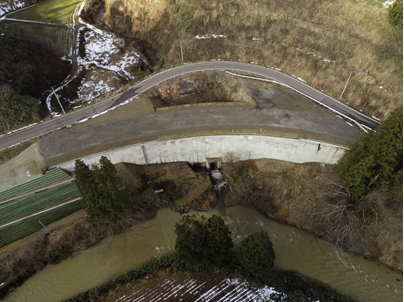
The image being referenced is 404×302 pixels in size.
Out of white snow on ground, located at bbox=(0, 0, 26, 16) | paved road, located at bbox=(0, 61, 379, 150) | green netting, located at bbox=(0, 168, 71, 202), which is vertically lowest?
green netting, located at bbox=(0, 168, 71, 202)

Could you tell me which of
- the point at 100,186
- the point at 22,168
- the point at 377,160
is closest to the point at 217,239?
the point at 100,186

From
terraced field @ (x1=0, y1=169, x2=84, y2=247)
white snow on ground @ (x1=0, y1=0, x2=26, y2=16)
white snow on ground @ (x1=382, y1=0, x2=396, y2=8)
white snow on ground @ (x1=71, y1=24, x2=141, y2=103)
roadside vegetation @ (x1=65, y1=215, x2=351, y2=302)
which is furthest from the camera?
white snow on ground @ (x1=0, y1=0, x2=26, y2=16)

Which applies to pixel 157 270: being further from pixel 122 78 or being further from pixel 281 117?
pixel 122 78

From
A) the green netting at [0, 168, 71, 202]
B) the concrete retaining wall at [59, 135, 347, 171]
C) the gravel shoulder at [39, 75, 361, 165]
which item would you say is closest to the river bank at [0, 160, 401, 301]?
the concrete retaining wall at [59, 135, 347, 171]

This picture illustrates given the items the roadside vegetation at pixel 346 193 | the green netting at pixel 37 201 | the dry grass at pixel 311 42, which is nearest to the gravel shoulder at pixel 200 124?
the green netting at pixel 37 201

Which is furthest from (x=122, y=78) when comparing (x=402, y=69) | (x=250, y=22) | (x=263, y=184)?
(x=402, y=69)

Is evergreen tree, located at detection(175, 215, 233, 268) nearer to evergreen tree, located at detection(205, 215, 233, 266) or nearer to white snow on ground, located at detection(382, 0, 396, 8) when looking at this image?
evergreen tree, located at detection(205, 215, 233, 266)

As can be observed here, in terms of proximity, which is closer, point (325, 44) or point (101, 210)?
point (101, 210)
